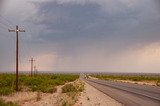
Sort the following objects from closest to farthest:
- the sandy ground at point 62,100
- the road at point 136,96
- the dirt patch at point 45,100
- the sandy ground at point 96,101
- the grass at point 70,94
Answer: the grass at point 70,94 < the sandy ground at point 96,101 < the road at point 136,96 < the sandy ground at point 62,100 < the dirt patch at point 45,100

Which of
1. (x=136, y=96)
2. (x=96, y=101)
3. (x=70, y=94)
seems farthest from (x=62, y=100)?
(x=136, y=96)

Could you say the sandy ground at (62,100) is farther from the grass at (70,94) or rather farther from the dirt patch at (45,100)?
the grass at (70,94)

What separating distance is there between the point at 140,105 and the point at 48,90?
22.9 metres

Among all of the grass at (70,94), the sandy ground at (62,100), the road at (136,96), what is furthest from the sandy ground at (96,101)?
the road at (136,96)

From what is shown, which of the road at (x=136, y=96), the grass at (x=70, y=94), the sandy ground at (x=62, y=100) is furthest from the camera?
the sandy ground at (x=62, y=100)

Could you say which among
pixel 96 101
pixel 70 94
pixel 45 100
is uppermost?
pixel 70 94

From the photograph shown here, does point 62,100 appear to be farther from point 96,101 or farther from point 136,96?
point 136,96

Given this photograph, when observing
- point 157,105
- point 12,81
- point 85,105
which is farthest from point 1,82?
point 157,105

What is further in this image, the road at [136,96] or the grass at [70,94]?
the road at [136,96]

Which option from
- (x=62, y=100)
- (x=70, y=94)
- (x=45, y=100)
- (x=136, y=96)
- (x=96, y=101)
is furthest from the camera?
(x=70, y=94)

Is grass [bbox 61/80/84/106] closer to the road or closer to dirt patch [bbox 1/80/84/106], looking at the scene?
dirt patch [bbox 1/80/84/106]

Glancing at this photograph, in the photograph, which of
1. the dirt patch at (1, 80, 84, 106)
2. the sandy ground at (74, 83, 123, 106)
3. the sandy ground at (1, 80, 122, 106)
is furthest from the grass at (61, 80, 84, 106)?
the sandy ground at (74, 83, 123, 106)

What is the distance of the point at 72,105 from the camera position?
22.4 meters

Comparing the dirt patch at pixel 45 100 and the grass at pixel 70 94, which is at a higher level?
the grass at pixel 70 94
